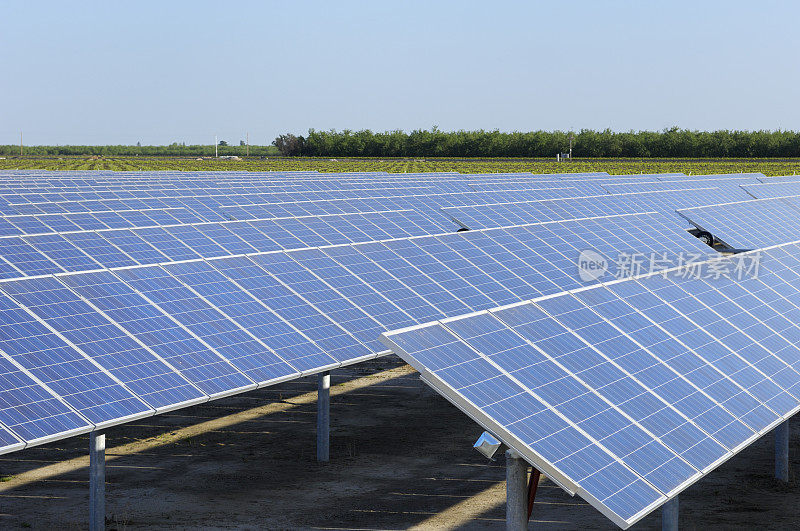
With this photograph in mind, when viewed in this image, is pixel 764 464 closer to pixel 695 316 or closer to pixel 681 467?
pixel 695 316

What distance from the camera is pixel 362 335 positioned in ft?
65.2

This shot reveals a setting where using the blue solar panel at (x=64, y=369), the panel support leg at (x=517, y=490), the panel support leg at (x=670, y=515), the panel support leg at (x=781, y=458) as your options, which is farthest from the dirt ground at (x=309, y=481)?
the panel support leg at (x=517, y=490)

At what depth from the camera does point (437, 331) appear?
40.1 feet

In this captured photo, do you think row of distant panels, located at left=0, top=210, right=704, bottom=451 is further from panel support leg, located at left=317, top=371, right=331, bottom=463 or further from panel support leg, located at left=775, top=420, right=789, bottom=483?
panel support leg, located at left=775, top=420, right=789, bottom=483

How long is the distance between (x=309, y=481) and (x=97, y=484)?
5.75m

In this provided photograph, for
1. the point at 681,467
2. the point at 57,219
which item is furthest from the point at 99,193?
the point at 681,467

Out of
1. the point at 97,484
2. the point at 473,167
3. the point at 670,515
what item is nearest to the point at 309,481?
the point at 97,484

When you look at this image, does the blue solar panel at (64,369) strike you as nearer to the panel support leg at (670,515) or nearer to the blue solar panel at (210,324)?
the blue solar panel at (210,324)

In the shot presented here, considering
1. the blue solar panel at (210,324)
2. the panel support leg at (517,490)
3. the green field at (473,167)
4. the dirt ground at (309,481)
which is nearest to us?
the panel support leg at (517,490)

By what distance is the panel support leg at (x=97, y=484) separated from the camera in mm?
15469

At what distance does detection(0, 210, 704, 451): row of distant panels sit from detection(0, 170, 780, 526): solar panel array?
0.16ft

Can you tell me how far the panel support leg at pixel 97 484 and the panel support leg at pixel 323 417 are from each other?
19.9 feet

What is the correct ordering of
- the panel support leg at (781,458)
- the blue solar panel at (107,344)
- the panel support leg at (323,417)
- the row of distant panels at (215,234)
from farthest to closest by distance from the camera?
the row of distant panels at (215,234)
the panel support leg at (323,417)
the panel support leg at (781,458)
the blue solar panel at (107,344)

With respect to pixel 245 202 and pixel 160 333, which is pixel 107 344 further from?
pixel 245 202
